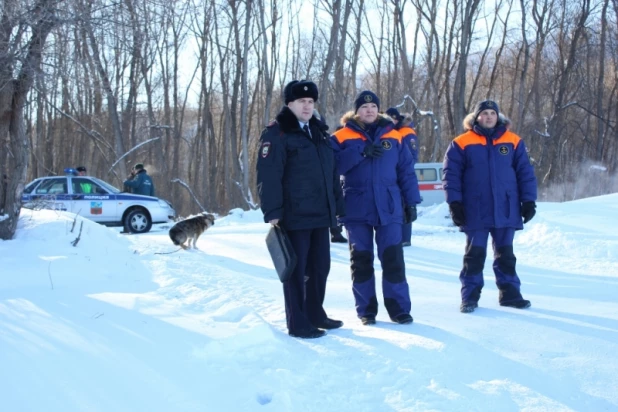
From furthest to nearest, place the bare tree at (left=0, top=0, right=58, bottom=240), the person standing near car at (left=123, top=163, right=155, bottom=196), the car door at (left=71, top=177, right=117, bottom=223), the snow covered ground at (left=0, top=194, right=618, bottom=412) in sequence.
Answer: the person standing near car at (left=123, top=163, right=155, bottom=196)
the car door at (left=71, top=177, right=117, bottom=223)
the bare tree at (left=0, top=0, right=58, bottom=240)
the snow covered ground at (left=0, top=194, right=618, bottom=412)

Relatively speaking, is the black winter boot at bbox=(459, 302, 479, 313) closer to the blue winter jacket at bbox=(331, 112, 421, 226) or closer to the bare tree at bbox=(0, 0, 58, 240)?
the blue winter jacket at bbox=(331, 112, 421, 226)

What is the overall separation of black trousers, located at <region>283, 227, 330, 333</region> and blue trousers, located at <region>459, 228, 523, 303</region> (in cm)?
138

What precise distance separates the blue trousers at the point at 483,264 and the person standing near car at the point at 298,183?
1.44 metres

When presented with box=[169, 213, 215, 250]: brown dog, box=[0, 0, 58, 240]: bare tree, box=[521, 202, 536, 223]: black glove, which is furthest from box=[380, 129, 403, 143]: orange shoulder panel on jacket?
box=[169, 213, 215, 250]: brown dog

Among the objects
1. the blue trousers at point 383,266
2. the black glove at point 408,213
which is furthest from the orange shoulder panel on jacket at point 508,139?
the blue trousers at point 383,266

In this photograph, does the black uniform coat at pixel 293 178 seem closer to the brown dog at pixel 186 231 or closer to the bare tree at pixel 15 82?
the bare tree at pixel 15 82

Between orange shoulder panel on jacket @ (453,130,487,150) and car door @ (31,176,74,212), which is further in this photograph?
car door @ (31,176,74,212)

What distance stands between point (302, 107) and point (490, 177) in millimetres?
1799

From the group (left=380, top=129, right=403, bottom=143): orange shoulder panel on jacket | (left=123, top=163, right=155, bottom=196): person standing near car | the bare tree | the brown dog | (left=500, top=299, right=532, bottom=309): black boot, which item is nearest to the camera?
(left=380, top=129, right=403, bottom=143): orange shoulder panel on jacket

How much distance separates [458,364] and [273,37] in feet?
85.9

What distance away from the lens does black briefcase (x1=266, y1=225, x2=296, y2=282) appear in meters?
4.08

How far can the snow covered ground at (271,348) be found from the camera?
2.99m

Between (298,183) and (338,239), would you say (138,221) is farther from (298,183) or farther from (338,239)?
(298,183)

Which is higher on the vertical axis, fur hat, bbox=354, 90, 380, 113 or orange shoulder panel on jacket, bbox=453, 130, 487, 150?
fur hat, bbox=354, 90, 380, 113
